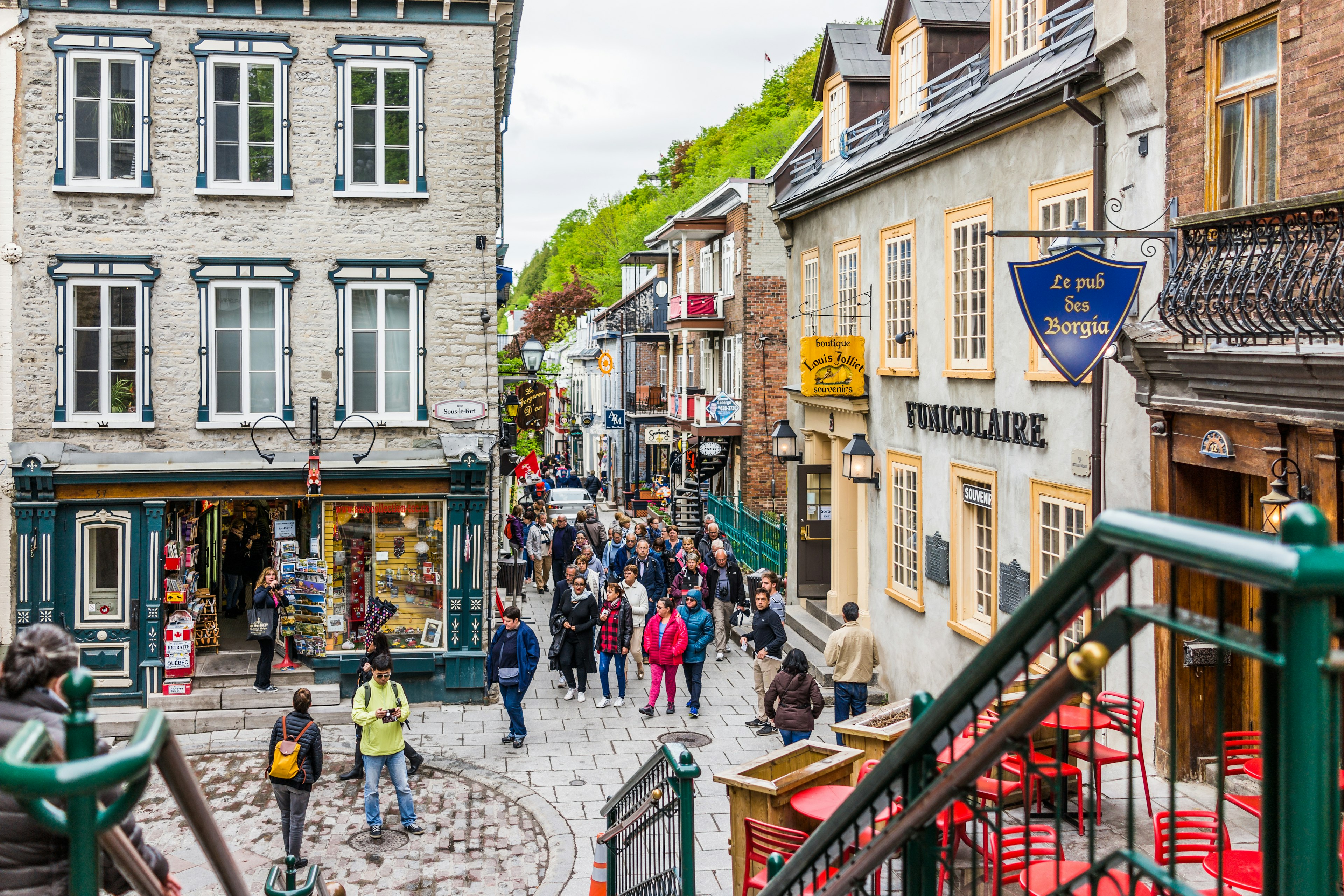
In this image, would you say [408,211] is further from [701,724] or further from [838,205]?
[701,724]

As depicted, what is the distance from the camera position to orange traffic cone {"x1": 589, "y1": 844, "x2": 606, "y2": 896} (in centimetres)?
961

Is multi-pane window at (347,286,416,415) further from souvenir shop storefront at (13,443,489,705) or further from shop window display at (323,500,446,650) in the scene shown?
shop window display at (323,500,446,650)

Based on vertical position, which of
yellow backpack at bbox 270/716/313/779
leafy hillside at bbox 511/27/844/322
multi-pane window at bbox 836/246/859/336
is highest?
leafy hillside at bbox 511/27/844/322

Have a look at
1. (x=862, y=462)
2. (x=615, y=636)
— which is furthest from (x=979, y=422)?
(x=615, y=636)

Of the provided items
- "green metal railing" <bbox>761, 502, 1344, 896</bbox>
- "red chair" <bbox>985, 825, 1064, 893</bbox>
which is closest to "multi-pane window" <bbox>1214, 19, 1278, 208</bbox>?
"red chair" <bbox>985, 825, 1064, 893</bbox>

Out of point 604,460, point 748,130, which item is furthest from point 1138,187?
point 748,130

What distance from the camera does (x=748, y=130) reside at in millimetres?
68188

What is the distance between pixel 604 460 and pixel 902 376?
47.1m

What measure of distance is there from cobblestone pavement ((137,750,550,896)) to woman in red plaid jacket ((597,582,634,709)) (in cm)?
341

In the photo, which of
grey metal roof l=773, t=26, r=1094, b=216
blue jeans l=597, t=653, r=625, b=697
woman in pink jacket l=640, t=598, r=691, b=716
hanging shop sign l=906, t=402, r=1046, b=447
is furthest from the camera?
blue jeans l=597, t=653, r=625, b=697

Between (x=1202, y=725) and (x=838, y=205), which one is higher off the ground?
(x=838, y=205)

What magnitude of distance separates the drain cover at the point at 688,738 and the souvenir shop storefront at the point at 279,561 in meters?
3.73

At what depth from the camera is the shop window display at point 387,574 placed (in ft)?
58.4

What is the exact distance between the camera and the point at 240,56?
58.0 feet
